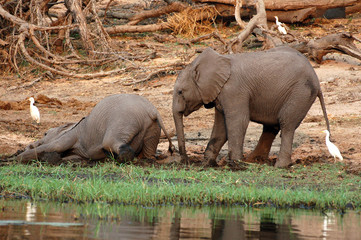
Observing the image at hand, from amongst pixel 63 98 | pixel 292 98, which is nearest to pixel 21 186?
pixel 292 98

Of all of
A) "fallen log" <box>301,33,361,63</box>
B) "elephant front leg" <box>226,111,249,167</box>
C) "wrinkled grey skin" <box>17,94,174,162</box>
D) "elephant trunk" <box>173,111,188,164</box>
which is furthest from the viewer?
"fallen log" <box>301,33,361,63</box>

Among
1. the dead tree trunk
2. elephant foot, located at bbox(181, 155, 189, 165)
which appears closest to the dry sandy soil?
elephant foot, located at bbox(181, 155, 189, 165)

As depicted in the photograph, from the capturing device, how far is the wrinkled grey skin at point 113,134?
339 inches

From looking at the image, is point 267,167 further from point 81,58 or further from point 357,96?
point 81,58

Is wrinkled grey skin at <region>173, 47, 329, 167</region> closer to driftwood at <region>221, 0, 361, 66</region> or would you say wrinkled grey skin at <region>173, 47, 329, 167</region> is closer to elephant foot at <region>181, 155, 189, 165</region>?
elephant foot at <region>181, 155, 189, 165</region>

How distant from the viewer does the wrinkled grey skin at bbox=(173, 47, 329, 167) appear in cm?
901

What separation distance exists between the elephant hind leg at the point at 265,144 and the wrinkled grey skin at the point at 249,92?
1.46ft

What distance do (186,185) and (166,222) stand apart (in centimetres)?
167

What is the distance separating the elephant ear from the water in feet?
9.59

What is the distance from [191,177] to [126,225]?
2475 millimetres

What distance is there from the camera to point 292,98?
9.04 metres

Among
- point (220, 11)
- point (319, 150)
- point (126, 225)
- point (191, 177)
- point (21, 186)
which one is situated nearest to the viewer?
point (126, 225)

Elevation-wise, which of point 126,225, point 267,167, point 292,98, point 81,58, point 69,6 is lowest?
point 126,225

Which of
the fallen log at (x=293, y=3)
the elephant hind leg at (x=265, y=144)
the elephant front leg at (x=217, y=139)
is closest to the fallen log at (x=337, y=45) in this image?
the fallen log at (x=293, y=3)
